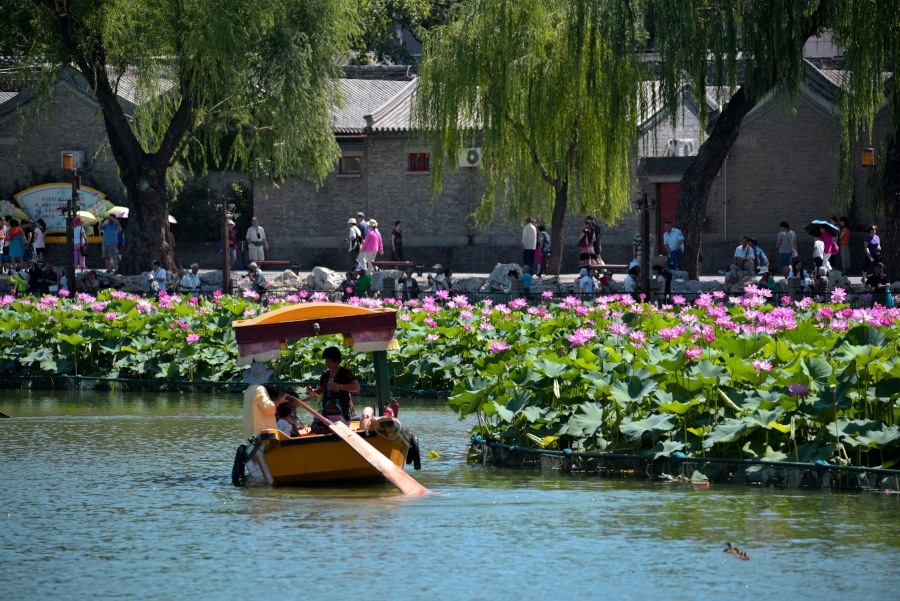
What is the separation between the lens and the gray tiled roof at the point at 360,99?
51247 mm

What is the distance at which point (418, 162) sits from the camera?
51.5 m

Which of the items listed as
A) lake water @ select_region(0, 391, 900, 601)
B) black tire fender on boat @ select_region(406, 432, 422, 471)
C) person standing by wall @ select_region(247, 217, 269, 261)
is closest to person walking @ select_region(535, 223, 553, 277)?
person standing by wall @ select_region(247, 217, 269, 261)

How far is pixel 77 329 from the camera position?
26688 mm

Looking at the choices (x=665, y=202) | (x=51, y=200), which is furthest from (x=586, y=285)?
(x=51, y=200)

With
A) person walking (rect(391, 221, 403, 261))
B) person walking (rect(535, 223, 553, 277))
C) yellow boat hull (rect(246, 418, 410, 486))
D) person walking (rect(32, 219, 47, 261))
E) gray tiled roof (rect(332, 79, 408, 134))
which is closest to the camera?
yellow boat hull (rect(246, 418, 410, 486))

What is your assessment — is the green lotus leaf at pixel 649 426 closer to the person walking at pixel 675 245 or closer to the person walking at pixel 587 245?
the person walking at pixel 675 245

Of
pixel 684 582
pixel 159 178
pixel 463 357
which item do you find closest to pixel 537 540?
pixel 684 582

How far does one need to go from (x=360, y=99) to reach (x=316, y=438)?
4037 centimetres

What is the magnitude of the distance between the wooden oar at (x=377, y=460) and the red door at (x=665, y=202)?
31.6m

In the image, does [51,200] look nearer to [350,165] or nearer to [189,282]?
[350,165]

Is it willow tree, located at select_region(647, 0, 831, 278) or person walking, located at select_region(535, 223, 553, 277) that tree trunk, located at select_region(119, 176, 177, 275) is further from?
willow tree, located at select_region(647, 0, 831, 278)

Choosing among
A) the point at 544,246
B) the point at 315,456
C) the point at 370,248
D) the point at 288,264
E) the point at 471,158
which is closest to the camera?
the point at 315,456

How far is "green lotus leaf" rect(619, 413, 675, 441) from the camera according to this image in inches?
610

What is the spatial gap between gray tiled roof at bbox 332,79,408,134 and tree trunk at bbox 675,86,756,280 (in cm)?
1821
